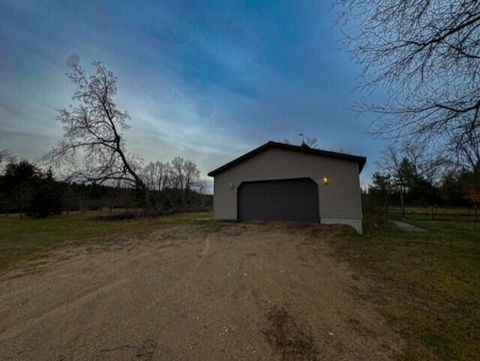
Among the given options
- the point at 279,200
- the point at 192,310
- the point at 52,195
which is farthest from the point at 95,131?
the point at 192,310

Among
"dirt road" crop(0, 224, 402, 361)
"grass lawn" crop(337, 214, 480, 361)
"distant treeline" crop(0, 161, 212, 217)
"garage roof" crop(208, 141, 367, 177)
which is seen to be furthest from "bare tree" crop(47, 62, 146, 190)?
"grass lawn" crop(337, 214, 480, 361)

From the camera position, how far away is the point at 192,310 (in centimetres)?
293

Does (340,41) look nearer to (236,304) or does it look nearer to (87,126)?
(236,304)

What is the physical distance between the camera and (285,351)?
2.12m

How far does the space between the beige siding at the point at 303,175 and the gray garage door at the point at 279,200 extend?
28 centimetres

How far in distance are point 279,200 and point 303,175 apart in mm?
1660

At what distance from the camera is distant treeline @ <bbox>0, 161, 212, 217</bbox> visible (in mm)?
19547

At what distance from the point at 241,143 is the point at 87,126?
12.3 metres

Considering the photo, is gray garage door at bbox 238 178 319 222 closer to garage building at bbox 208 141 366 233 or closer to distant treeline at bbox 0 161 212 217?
garage building at bbox 208 141 366 233

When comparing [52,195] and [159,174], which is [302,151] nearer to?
[52,195]

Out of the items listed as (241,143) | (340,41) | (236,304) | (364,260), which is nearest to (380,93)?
(340,41)

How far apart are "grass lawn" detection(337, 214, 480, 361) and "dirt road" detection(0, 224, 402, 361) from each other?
0.82ft

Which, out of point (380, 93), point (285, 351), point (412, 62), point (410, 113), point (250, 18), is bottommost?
point (285, 351)

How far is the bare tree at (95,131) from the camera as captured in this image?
56.5 ft
